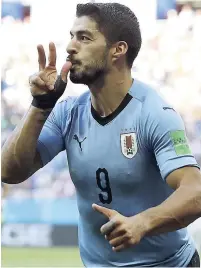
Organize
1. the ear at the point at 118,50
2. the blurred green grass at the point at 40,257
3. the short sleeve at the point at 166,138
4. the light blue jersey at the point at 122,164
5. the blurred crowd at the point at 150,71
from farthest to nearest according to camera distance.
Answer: the blurred crowd at the point at 150,71
the blurred green grass at the point at 40,257
the ear at the point at 118,50
the light blue jersey at the point at 122,164
the short sleeve at the point at 166,138

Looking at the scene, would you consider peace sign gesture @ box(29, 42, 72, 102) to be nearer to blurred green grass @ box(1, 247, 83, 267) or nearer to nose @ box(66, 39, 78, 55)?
nose @ box(66, 39, 78, 55)

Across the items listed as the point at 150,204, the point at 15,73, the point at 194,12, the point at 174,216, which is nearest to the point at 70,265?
the point at 15,73

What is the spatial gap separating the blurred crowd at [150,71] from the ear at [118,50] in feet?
7.68

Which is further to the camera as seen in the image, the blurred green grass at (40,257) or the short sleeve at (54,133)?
the blurred green grass at (40,257)

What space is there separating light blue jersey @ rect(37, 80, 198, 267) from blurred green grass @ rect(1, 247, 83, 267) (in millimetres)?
2066

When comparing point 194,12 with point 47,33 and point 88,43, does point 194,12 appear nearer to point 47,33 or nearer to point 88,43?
point 47,33

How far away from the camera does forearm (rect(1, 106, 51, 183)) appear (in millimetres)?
1841

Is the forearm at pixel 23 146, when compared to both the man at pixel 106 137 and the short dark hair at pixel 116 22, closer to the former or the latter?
the man at pixel 106 137

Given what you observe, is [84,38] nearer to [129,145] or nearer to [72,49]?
[72,49]

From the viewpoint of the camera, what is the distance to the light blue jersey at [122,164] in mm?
1790

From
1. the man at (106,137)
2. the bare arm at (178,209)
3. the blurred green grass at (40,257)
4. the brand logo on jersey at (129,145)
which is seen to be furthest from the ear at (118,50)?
the blurred green grass at (40,257)

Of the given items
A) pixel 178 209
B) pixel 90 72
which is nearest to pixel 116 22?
pixel 90 72

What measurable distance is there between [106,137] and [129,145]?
8 cm

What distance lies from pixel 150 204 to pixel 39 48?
524mm
